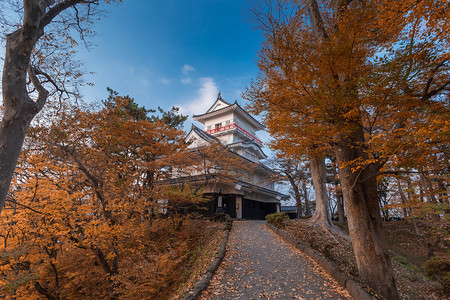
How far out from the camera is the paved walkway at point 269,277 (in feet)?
15.4

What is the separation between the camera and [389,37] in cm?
525

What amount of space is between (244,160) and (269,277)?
602 inches

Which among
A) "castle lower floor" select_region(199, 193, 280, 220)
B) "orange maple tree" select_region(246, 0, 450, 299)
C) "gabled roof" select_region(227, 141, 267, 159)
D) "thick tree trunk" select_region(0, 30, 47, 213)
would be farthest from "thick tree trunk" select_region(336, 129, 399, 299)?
"gabled roof" select_region(227, 141, 267, 159)

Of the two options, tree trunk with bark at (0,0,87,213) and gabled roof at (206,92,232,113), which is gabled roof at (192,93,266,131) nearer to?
gabled roof at (206,92,232,113)

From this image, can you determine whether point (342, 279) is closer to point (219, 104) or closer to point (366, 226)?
point (366, 226)

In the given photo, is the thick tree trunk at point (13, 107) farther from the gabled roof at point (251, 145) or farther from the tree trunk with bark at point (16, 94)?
the gabled roof at point (251, 145)

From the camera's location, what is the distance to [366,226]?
5188 millimetres

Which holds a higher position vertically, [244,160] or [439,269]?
[244,160]

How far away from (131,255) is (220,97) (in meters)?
21.9

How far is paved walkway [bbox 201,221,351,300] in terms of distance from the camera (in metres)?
4.70

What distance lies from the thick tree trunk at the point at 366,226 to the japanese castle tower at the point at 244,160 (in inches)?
490

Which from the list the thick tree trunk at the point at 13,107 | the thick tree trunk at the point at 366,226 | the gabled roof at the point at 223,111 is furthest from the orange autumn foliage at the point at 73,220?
the gabled roof at the point at 223,111

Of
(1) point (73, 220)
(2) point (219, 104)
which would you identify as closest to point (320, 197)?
(1) point (73, 220)

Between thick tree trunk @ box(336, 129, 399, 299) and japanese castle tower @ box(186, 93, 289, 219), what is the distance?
12.4 meters
